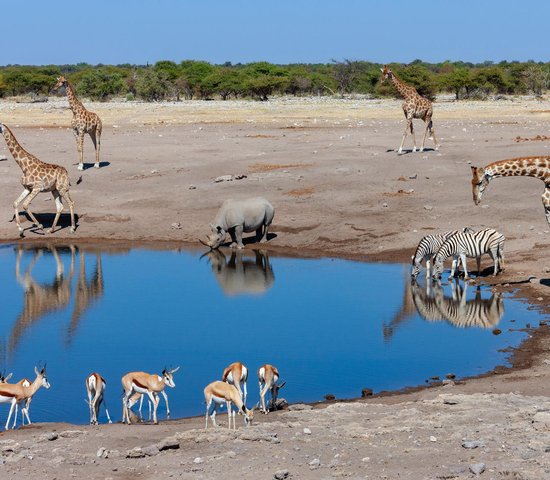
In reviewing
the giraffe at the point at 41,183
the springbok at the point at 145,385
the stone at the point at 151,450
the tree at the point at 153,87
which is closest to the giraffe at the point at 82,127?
the giraffe at the point at 41,183

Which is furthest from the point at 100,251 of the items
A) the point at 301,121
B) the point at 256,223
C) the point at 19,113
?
the point at 19,113

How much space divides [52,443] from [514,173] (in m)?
11.2

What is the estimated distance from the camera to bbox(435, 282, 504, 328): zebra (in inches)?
720

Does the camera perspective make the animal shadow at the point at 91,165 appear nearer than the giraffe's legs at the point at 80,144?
No

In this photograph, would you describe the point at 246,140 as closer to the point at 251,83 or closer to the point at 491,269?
the point at 491,269

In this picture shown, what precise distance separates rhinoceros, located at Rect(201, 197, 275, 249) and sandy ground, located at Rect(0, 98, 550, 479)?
0.74 m

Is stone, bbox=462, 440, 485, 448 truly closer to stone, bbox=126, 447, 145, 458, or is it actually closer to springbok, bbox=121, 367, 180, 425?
stone, bbox=126, 447, 145, 458

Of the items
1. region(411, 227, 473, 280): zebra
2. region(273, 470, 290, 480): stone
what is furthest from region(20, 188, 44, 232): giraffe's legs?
region(273, 470, 290, 480): stone

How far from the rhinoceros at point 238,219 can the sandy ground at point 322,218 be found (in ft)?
2.41

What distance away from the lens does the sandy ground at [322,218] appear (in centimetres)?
1063

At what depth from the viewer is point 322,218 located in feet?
87.6

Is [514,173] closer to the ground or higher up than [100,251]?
higher up

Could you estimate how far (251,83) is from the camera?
7194 cm

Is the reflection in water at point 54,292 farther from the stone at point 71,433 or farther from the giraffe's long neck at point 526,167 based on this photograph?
the giraffe's long neck at point 526,167
